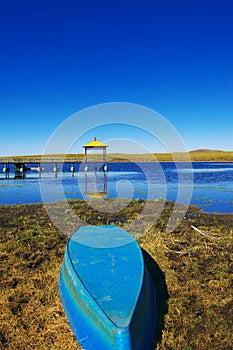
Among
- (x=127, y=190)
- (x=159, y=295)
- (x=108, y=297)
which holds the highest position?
(x=108, y=297)

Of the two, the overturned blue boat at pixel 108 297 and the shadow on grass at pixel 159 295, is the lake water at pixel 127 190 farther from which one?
the overturned blue boat at pixel 108 297

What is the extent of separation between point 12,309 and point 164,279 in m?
3.60

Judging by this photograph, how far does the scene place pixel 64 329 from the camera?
5.29 m

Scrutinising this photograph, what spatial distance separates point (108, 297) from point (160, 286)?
2788 mm

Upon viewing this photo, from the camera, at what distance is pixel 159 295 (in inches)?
255

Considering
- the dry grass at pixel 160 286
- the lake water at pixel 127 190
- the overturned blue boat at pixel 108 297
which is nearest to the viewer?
the overturned blue boat at pixel 108 297

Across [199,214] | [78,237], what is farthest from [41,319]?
[199,214]

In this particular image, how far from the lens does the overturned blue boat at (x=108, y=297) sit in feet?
12.9

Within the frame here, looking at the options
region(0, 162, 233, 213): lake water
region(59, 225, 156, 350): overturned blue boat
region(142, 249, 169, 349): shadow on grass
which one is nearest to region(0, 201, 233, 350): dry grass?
region(142, 249, 169, 349): shadow on grass

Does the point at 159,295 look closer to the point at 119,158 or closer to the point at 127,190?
the point at 127,190

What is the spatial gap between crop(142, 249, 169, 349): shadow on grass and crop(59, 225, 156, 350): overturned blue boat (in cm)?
21

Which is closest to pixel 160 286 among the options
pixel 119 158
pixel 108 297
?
pixel 108 297

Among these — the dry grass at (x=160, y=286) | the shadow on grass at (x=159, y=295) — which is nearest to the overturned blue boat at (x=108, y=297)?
the shadow on grass at (x=159, y=295)

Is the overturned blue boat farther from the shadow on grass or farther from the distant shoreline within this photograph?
the distant shoreline
